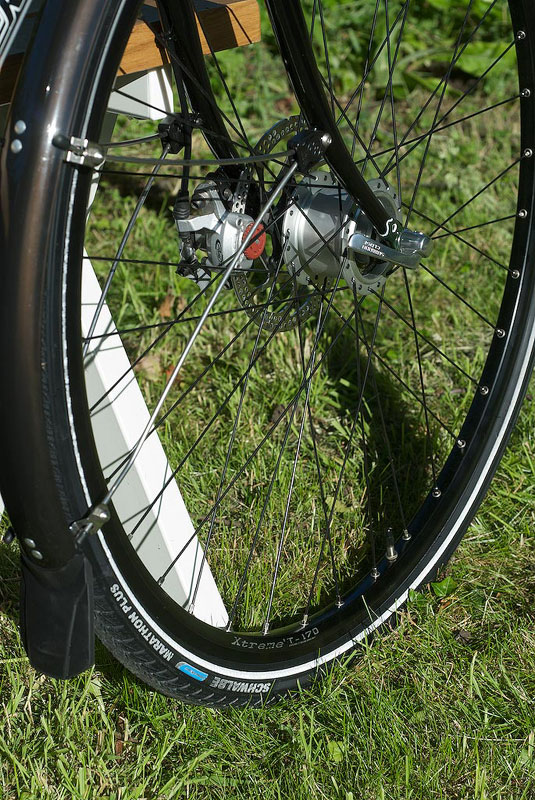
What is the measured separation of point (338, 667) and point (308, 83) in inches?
35.2

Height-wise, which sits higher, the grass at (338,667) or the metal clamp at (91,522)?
the metal clamp at (91,522)

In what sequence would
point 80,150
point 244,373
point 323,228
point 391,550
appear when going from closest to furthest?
point 80,150 → point 323,228 → point 391,550 → point 244,373

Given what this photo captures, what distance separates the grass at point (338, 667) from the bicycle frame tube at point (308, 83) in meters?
0.55

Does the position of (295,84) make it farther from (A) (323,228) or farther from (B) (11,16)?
(B) (11,16)

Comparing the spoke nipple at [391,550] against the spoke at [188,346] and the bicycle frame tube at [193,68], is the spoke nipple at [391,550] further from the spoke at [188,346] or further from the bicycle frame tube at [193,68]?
the bicycle frame tube at [193,68]

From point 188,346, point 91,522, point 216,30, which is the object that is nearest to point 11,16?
point 188,346

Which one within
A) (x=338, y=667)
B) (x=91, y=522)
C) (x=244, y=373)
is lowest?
(x=338, y=667)

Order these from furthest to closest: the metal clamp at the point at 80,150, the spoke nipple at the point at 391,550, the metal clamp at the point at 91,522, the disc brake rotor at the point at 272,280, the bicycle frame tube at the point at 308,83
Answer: the spoke nipple at the point at 391,550 < the disc brake rotor at the point at 272,280 < the bicycle frame tube at the point at 308,83 < the metal clamp at the point at 91,522 < the metal clamp at the point at 80,150

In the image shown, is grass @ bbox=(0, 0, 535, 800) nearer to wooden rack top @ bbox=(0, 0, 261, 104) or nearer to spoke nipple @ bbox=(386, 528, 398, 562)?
spoke nipple @ bbox=(386, 528, 398, 562)

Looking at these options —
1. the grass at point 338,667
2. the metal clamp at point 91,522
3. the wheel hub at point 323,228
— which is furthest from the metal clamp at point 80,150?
the grass at point 338,667

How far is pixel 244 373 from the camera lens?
1881 millimetres

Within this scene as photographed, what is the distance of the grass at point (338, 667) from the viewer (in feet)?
4.46

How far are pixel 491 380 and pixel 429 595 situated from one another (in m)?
0.40

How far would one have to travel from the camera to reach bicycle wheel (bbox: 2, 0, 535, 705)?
3.16 feet
